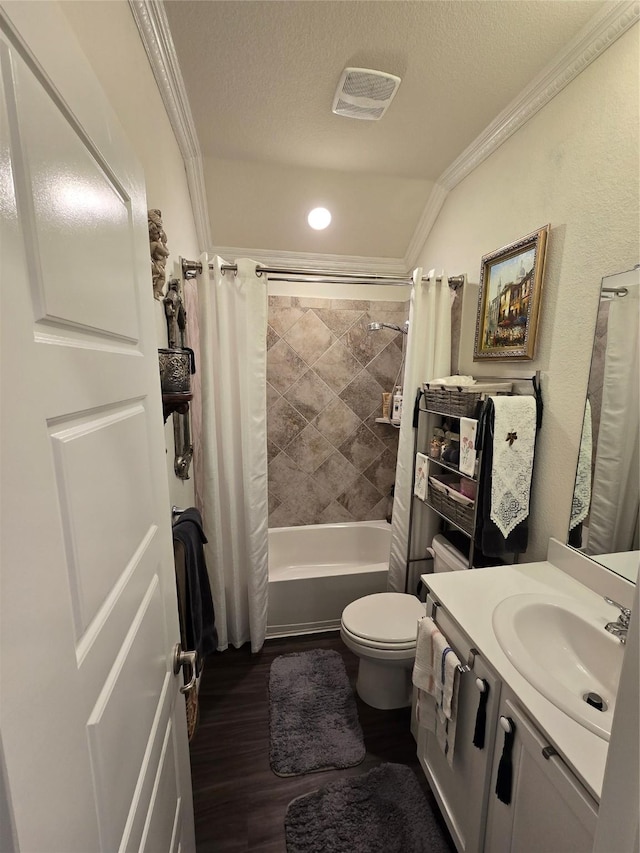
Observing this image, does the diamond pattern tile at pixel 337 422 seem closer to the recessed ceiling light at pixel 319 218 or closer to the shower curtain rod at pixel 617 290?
the recessed ceiling light at pixel 319 218

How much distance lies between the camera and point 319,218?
2.22 metres

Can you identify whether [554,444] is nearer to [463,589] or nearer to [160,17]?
[463,589]

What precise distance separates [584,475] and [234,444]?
160cm

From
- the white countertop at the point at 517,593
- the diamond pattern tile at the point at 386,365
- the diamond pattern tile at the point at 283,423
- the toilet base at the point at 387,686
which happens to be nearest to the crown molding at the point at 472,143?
the diamond pattern tile at the point at 386,365

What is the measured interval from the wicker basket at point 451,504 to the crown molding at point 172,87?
2.05 meters

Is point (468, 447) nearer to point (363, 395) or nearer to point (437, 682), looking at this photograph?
point (437, 682)

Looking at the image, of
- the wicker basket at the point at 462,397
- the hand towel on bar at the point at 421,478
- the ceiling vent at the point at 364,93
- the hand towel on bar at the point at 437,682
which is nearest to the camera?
the hand towel on bar at the point at 437,682

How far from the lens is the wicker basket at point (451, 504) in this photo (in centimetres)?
159

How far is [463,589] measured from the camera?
1.26 metres

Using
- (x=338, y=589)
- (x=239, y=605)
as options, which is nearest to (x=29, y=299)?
(x=239, y=605)

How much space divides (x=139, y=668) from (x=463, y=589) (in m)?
1.05

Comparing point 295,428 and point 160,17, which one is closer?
point 160,17

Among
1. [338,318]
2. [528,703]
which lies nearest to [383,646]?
[528,703]

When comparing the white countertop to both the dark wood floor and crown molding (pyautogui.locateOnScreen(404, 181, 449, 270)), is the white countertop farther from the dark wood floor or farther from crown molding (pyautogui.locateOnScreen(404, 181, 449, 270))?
crown molding (pyautogui.locateOnScreen(404, 181, 449, 270))
